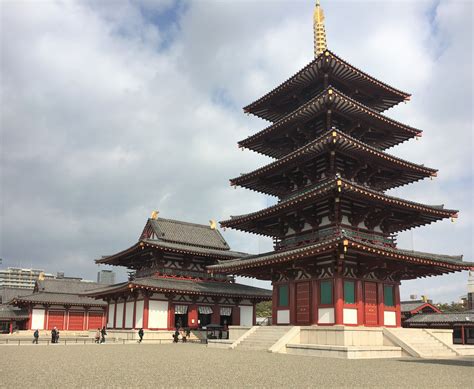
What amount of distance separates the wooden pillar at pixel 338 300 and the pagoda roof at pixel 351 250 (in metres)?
2.28

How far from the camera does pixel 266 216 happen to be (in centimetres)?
3494

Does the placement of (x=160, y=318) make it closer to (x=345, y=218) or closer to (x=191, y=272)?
(x=191, y=272)

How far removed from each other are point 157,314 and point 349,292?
22.3 meters

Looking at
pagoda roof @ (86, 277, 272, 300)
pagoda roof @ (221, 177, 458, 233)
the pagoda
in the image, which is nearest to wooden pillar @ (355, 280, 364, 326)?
the pagoda

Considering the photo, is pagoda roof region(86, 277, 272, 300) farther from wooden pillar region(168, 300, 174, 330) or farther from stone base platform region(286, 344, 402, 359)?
stone base platform region(286, 344, 402, 359)

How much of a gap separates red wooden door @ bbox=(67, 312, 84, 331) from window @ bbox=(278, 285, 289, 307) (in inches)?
1774

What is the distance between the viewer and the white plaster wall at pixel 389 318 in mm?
31619

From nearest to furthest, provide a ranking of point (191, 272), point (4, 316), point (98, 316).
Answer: point (191, 272)
point (4, 316)
point (98, 316)

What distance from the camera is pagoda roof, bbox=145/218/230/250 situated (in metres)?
51.9

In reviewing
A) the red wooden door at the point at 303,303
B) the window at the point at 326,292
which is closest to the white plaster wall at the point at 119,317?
the red wooden door at the point at 303,303

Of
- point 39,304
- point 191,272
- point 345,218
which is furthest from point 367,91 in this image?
point 39,304

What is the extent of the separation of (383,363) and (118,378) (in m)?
13.0

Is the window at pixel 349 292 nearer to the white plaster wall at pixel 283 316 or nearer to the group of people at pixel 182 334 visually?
the white plaster wall at pixel 283 316

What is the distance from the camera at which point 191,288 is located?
4603 cm
